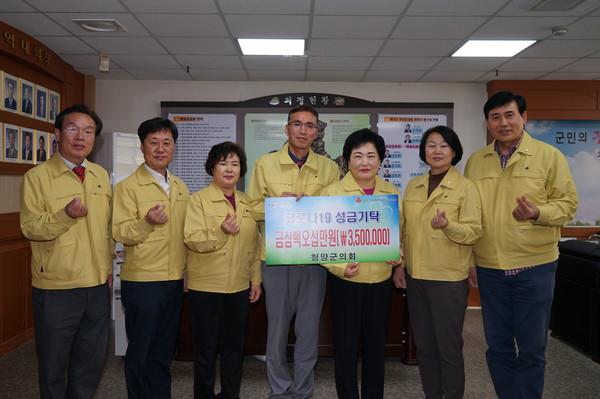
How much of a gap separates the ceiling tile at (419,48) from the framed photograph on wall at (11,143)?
3568 mm

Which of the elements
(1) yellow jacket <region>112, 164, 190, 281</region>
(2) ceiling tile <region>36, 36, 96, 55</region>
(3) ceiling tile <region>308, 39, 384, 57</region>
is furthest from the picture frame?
(3) ceiling tile <region>308, 39, 384, 57</region>

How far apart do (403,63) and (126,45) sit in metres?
2.94

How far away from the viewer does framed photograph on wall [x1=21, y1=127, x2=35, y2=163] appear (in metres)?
3.74

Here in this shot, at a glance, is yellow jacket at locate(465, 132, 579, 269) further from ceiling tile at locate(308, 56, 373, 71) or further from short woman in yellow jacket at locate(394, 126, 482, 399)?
ceiling tile at locate(308, 56, 373, 71)

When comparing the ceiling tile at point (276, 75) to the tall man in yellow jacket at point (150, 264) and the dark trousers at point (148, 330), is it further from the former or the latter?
the dark trousers at point (148, 330)

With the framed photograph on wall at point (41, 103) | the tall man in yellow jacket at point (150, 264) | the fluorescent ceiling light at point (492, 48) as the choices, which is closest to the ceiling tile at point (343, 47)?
the fluorescent ceiling light at point (492, 48)

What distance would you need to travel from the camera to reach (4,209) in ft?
11.7

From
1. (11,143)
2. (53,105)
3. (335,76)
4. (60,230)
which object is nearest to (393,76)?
(335,76)

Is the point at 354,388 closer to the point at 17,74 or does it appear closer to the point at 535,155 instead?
the point at 535,155

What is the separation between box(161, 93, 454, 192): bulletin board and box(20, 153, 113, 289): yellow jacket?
3176 millimetres

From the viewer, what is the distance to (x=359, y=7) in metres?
3.12

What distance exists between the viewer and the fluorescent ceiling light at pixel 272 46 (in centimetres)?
384

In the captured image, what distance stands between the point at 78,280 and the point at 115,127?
3839mm

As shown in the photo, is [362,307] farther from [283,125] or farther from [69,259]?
[283,125]
